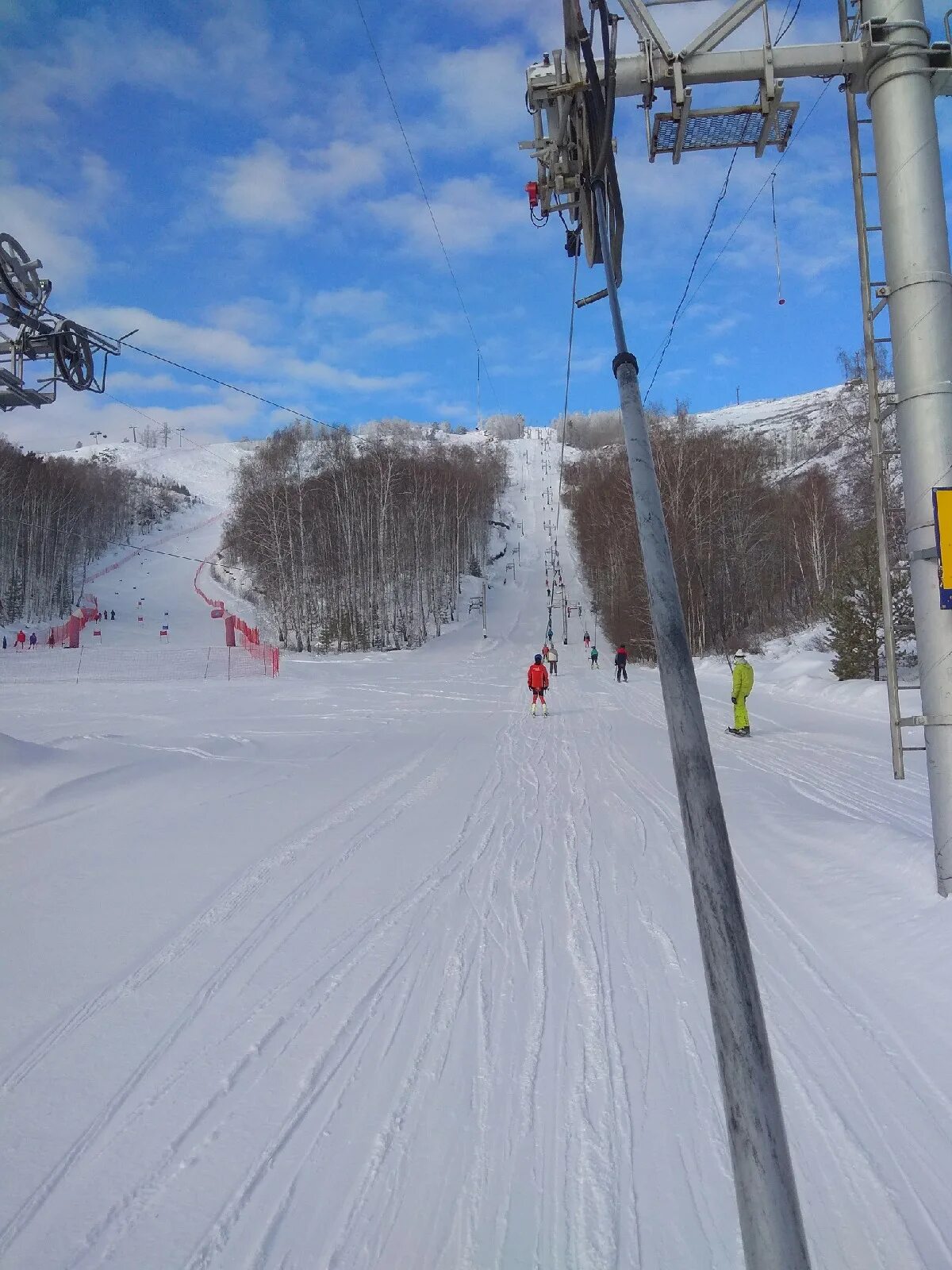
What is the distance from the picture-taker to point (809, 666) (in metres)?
24.9

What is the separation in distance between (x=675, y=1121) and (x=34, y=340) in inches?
468

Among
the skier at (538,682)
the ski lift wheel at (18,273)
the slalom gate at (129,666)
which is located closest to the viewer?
the ski lift wheel at (18,273)

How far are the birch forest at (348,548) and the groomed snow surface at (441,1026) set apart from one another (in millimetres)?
41622

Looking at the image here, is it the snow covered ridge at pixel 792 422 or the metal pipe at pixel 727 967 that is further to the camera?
the snow covered ridge at pixel 792 422

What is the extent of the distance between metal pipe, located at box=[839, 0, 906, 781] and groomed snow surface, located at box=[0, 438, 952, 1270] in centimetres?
107

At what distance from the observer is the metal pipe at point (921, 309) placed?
4684 millimetres

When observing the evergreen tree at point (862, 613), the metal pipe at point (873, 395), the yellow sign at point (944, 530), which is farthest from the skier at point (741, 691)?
the yellow sign at point (944, 530)

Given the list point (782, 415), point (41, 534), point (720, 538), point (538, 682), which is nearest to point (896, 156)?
point (538, 682)

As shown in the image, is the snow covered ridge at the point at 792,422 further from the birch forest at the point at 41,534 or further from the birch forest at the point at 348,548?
the birch forest at the point at 41,534

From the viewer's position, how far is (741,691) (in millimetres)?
14672

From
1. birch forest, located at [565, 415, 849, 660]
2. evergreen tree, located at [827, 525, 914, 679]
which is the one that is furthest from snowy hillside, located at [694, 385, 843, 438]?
evergreen tree, located at [827, 525, 914, 679]

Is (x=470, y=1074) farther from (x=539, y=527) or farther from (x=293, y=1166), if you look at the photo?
(x=539, y=527)

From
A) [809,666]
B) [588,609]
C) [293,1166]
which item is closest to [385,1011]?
[293,1166]

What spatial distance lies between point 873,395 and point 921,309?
86 cm
